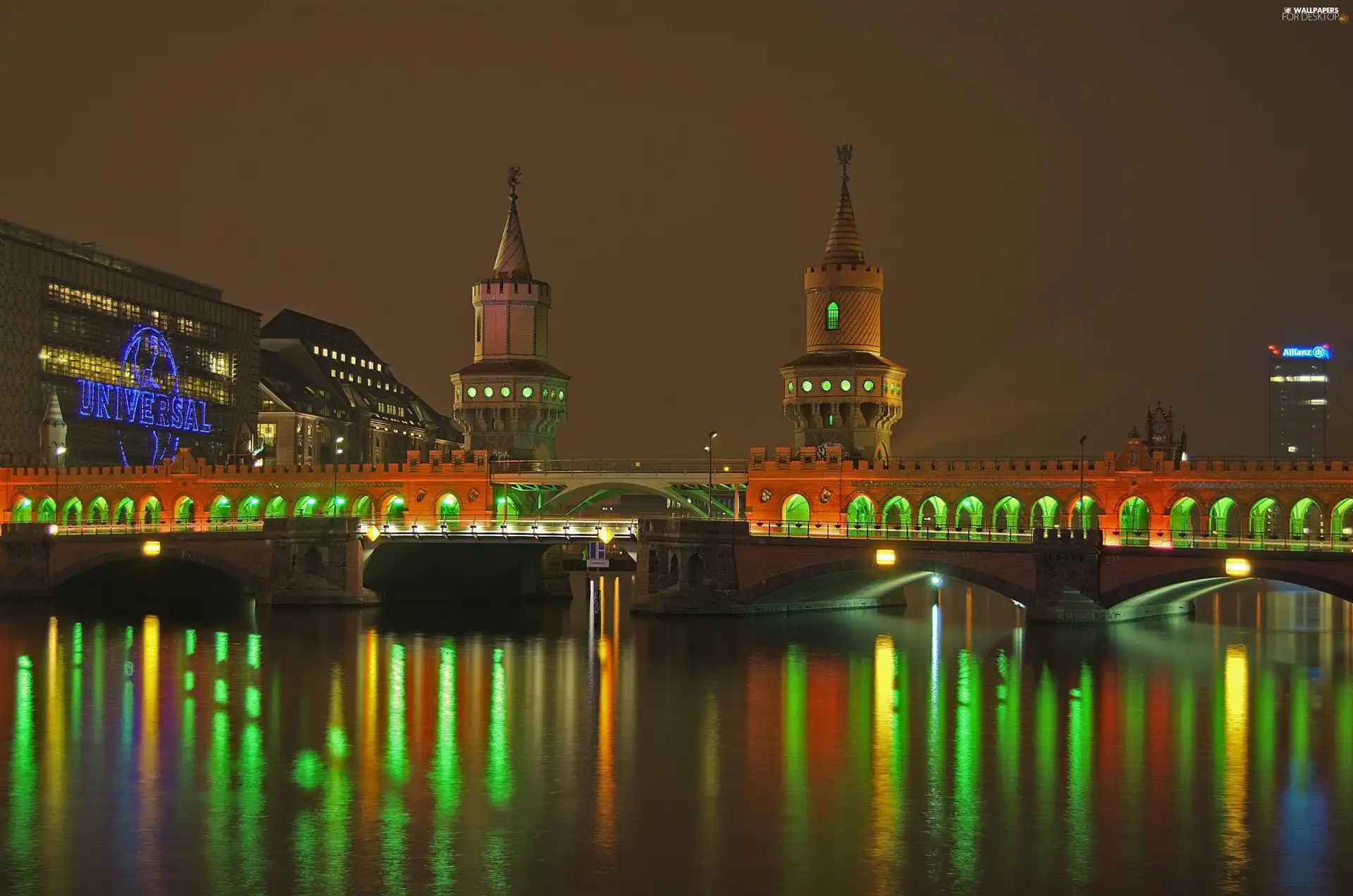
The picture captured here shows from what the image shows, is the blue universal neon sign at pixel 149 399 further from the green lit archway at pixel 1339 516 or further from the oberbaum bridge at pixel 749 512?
the green lit archway at pixel 1339 516

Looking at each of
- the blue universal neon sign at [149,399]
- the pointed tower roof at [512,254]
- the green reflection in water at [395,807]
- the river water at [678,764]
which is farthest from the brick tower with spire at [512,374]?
the green reflection in water at [395,807]

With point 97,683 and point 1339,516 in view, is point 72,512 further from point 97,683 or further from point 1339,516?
point 1339,516

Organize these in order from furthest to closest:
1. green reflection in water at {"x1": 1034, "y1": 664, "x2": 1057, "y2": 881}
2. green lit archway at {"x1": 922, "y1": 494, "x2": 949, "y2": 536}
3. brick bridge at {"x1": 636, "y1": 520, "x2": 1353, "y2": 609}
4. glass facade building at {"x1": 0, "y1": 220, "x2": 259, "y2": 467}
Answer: glass facade building at {"x1": 0, "y1": 220, "x2": 259, "y2": 467} → green lit archway at {"x1": 922, "y1": 494, "x2": 949, "y2": 536} → brick bridge at {"x1": 636, "y1": 520, "x2": 1353, "y2": 609} → green reflection in water at {"x1": 1034, "y1": 664, "x2": 1057, "y2": 881}

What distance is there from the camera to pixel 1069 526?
102375mm

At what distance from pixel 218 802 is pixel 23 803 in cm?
499

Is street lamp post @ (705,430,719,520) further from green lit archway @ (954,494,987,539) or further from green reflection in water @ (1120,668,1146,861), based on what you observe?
green reflection in water @ (1120,668,1146,861)

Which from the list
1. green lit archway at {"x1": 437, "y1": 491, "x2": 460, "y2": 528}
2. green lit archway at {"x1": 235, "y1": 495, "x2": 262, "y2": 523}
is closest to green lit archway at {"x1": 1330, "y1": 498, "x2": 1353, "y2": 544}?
green lit archway at {"x1": 437, "y1": 491, "x2": 460, "y2": 528}

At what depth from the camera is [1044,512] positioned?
342ft

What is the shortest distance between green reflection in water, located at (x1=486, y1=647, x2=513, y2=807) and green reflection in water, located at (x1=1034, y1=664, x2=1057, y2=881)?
13473 mm

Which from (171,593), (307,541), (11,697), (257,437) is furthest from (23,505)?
(11,697)

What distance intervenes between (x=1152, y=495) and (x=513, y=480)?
4351cm

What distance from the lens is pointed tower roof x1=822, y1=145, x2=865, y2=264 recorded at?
124 metres

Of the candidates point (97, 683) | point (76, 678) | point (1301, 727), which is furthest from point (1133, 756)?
point (76, 678)

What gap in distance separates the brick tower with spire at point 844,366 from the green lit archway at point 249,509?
3900 centimetres
